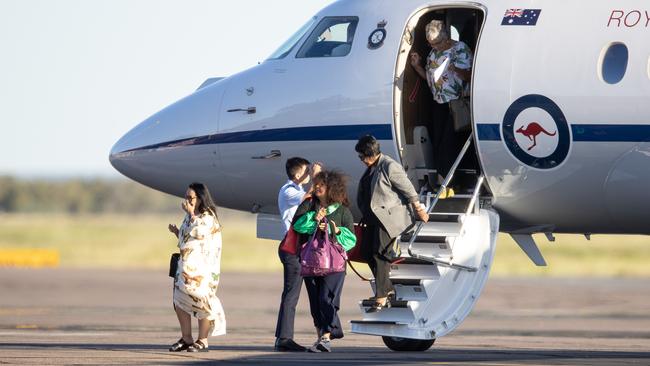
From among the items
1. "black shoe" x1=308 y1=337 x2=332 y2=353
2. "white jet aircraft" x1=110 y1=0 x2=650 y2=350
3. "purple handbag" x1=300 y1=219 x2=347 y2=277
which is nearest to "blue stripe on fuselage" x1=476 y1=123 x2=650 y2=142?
"white jet aircraft" x1=110 y1=0 x2=650 y2=350

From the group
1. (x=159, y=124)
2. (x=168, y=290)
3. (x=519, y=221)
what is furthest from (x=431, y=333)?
(x=168, y=290)

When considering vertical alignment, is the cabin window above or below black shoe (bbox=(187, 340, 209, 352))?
above

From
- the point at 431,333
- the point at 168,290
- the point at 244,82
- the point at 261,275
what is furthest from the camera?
the point at 261,275

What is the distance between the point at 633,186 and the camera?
55.7 feet

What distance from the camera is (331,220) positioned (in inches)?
667

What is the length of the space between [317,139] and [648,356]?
4747 mm

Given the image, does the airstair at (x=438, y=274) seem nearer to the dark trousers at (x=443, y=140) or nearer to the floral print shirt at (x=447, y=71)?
the dark trousers at (x=443, y=140)

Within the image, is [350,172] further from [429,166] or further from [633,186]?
[633,186]

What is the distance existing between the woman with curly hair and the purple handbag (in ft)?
0.23

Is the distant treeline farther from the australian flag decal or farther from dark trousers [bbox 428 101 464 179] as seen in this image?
the australian flag decal

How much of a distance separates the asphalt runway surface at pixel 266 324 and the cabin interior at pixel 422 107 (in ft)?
7.15

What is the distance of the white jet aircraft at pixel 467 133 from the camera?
55.6 ft

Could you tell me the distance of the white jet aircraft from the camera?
667 inches

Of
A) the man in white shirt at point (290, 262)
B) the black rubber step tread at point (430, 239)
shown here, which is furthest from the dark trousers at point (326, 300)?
the black rubber step tread at point (430, 239)
